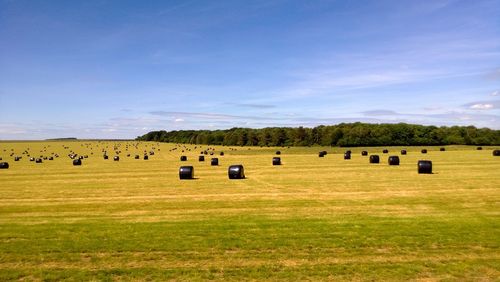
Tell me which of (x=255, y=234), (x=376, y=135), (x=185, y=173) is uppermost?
(x=376, y=135)

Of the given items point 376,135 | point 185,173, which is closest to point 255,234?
point 185,173

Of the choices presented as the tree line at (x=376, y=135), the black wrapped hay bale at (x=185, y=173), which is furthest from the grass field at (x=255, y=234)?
the tree line at (x=376, y=135)

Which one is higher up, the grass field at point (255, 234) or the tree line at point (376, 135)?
the tree line at point (376, 135)

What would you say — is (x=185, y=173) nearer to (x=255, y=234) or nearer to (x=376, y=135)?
(x=255, y=234)

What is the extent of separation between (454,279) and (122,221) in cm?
1227

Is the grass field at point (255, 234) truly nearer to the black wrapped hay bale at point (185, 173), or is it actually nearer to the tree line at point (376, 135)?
the black wrapped hay bale at point (185, 173)

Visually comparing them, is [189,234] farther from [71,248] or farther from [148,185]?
[148,185]

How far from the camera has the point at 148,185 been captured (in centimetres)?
2989

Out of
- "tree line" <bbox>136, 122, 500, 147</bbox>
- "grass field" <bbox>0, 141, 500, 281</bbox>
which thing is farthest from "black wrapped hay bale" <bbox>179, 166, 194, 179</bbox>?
"tree line" <bbox>136, 122, 500, 147</bbox>

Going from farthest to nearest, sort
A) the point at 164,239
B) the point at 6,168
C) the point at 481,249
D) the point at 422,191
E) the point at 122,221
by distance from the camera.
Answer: the point at 6,168 → the point at 422,191 → the point at 122,221 → the point at 164,239 → the point at 481,249

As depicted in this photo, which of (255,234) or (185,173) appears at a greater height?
(185,173)

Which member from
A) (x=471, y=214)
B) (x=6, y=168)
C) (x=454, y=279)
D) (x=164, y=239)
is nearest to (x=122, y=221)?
(x=164, y=239)

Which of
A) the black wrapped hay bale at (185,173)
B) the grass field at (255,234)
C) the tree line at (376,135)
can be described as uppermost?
the tree line at (376,135)

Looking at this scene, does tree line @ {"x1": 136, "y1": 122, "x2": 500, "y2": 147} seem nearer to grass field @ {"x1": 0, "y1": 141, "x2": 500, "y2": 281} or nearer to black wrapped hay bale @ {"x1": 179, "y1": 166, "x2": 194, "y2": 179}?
black wrapped hay bale @ {"x1": 179, "y1": 166, "x2": 194, "y2": 179}
